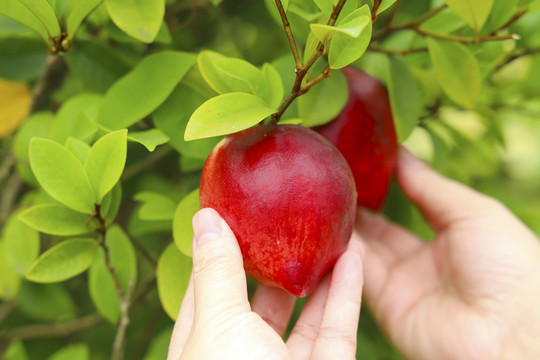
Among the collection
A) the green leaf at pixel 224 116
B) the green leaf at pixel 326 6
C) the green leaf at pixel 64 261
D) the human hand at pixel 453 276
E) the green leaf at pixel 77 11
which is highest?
the green leaf at pixel 77 11

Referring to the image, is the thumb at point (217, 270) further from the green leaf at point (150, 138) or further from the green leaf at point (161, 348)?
the green leaf at point (161, 348)

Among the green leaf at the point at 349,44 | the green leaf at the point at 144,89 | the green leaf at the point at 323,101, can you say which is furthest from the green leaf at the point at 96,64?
the green leaf at the point at 349,44

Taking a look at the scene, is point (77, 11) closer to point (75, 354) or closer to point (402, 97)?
point (402, 97)

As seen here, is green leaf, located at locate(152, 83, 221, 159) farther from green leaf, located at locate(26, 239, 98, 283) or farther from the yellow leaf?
the yellow leaf

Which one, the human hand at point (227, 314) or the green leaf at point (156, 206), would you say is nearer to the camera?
the human hand at point (227, 314)

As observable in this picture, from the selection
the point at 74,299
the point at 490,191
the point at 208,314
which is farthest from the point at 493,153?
the point at 74,299

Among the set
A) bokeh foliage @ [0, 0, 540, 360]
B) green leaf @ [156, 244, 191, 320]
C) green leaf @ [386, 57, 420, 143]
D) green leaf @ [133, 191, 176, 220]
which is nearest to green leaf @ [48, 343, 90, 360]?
bokeh foliage @ [0, 0, 540, 360]
